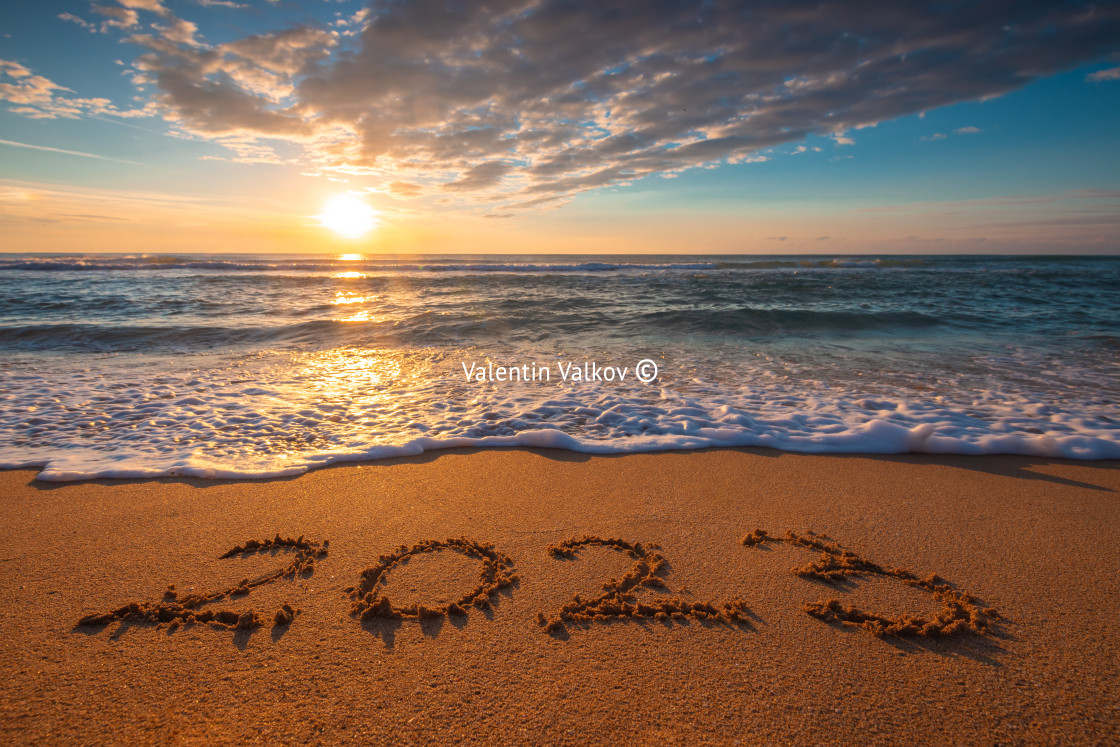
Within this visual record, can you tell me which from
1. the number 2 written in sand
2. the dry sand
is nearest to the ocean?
the dry sand

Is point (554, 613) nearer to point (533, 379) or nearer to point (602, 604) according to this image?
point (602, 604)

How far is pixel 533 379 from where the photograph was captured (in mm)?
5680

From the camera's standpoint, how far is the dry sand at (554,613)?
1.44 m

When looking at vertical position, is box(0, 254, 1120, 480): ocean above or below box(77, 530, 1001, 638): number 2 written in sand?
above

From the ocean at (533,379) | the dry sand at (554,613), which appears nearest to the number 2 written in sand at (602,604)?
the dry sand at (554,613)

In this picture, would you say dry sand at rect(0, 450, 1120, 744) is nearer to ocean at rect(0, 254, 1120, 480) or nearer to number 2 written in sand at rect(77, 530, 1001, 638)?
number 2 written in sand at rect(77, 530, 1001, 638)

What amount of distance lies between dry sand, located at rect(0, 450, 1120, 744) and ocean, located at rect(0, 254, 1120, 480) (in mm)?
679

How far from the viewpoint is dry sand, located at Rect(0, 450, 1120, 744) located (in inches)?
56.9

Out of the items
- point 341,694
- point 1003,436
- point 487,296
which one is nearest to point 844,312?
point 1003,436

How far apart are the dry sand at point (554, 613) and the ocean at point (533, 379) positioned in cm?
68

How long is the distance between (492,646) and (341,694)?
1.67 feet

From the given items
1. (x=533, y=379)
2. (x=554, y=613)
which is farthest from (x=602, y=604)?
(x=533, y=379)

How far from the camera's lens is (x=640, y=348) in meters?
7.54

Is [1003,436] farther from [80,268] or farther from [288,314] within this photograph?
[80,268]
